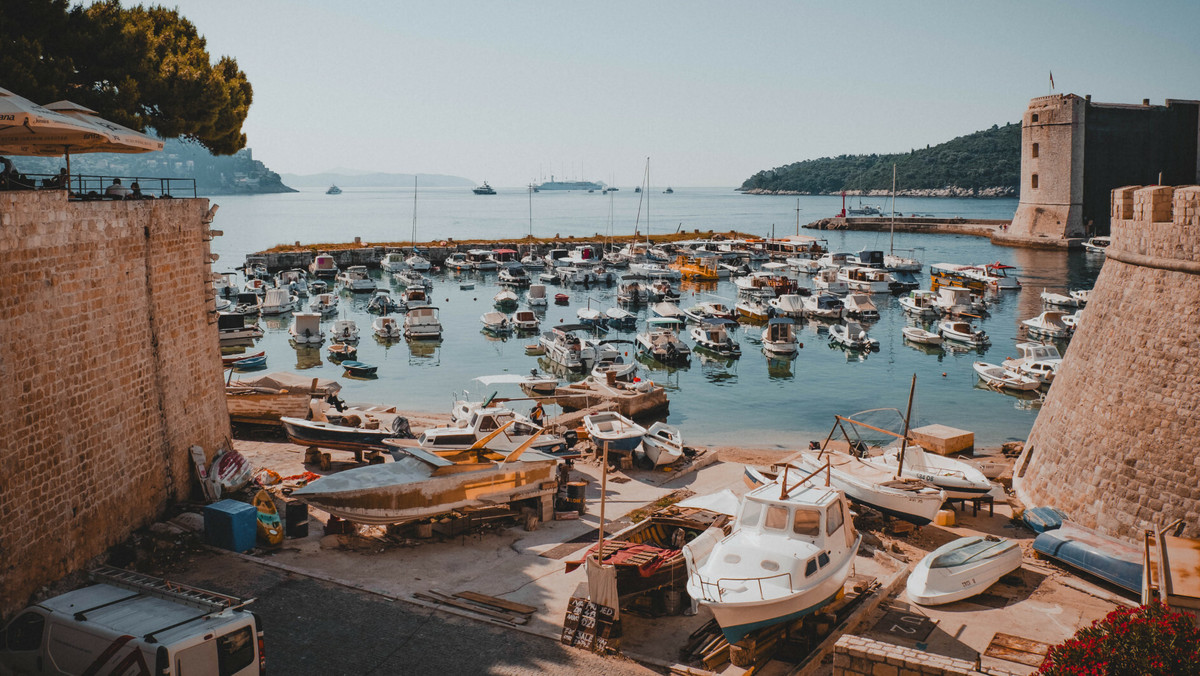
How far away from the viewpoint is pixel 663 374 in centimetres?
3884

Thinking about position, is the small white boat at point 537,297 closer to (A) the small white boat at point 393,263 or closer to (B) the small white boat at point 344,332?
(B) the small white boat at point 344,332

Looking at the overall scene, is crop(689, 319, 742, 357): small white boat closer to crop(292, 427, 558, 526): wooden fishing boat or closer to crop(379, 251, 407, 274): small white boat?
crop(292, 427, 558, 526): wooden fishing boat

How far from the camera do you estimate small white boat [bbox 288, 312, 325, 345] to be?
146 feet

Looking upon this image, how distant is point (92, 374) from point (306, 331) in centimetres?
3184

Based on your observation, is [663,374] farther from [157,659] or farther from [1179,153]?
[1179,153]

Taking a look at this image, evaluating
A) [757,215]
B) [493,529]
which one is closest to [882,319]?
[493,529]

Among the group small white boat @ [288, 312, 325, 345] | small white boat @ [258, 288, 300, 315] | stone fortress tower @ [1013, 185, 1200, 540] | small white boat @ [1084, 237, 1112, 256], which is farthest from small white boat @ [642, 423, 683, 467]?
small white boat @ [1084, 237, 1112, 256]

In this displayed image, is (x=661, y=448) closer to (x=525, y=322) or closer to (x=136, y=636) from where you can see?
(x=136, y=636)

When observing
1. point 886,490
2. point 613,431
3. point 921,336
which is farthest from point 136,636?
point 921,336

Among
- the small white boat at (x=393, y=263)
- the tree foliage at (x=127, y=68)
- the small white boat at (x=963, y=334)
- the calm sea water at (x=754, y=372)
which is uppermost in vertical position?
the tree foliage at (x=127, y=68)

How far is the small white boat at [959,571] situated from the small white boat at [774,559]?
4.44ft

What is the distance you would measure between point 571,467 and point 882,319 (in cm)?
3710

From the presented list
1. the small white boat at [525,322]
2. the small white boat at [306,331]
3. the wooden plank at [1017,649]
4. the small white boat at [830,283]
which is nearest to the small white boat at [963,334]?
the small white boat at [830,283]

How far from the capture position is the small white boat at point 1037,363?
34281 millimetres
